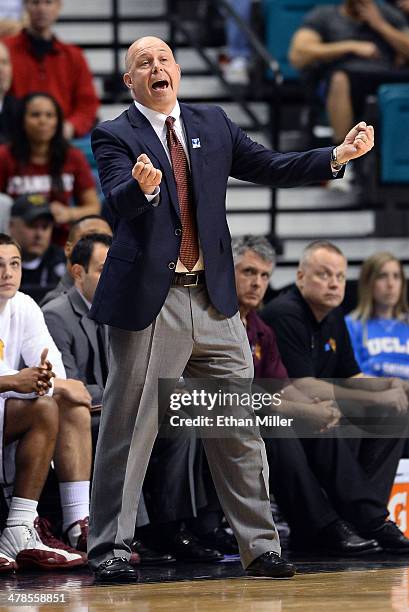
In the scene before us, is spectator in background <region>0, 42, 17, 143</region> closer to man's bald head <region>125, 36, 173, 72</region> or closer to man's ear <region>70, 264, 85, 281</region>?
man's ear <region>70, 264, 85, 281</region>

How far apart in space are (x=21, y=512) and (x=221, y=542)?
0.81 meters

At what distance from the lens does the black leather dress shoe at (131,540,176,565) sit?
451cm

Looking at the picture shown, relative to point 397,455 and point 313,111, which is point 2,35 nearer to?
point 313,111

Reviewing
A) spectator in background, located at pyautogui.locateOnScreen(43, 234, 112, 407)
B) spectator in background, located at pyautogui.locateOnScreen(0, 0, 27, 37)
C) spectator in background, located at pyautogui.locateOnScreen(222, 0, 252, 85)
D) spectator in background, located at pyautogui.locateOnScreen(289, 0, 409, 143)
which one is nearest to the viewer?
spectator in background, located at pyautogui.locateOnScreen(43, 234, 112, 407)

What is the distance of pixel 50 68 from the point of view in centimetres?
759

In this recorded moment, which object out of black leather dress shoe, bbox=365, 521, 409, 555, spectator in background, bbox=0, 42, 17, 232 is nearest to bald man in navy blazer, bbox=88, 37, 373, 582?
black leather dress shoe, bbox=365, 521, 409, 555

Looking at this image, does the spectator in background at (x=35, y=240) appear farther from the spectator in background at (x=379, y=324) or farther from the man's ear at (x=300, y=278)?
the spectator in background at (x=379, y=324)

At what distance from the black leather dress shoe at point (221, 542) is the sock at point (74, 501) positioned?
19.0 inches

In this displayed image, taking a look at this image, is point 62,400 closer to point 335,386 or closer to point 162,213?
point 162,213

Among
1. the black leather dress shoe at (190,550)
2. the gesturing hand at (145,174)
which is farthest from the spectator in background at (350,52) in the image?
the gesturing hand at (145,174)

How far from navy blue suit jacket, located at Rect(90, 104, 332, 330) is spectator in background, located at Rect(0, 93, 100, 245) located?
2672mm

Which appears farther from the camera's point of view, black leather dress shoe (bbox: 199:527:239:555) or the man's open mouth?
black leather dress shoe (bbox: 199:527:239:555)

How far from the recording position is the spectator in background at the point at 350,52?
766 centimetres

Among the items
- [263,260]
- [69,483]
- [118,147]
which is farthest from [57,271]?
[118,147]
